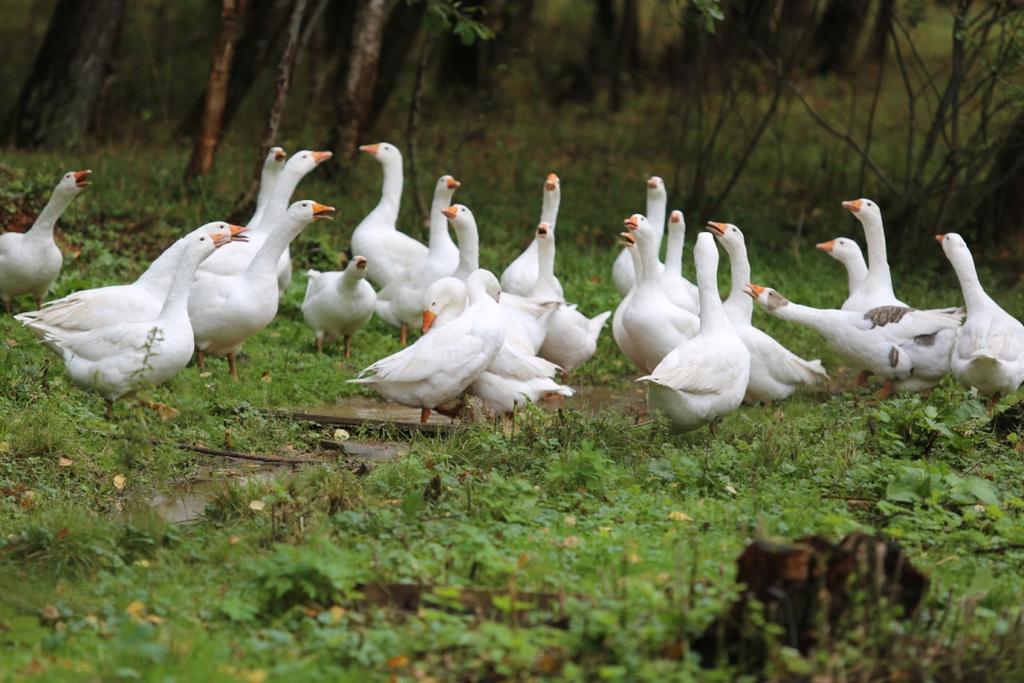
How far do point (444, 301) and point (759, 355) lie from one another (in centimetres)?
239

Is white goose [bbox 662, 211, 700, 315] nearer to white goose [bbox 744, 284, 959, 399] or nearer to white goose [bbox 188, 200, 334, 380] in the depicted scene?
white goose [bbox 744, 284, 959, 399]

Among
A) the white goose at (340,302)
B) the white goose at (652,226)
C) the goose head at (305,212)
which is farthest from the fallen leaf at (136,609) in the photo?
the white goose at (652,226)

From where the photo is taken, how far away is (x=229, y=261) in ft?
35.3

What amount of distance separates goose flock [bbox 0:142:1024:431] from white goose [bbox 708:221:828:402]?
0.05 feet

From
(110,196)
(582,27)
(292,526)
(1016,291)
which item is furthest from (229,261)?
(582,27)

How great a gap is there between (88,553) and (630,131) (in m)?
16.0

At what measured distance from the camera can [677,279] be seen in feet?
37.3

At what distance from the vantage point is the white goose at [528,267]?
11.7 metres

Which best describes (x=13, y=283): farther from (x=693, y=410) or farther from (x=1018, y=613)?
(x=1018, y=613)

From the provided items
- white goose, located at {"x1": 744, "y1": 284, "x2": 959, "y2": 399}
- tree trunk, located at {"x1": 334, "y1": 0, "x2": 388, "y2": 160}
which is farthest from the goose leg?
tree trunk, located at {"x1": 334, "y1": 0, "x2": 388, "y2": 160}

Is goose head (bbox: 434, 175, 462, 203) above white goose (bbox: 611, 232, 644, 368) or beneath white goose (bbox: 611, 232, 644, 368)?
above

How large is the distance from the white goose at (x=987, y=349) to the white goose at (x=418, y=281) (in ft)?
14.1

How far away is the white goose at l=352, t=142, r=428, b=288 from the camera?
12.2m

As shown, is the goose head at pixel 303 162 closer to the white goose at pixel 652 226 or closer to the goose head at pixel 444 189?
the goose head at pixel 444 189
